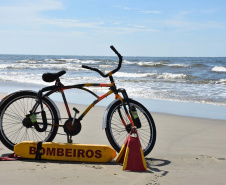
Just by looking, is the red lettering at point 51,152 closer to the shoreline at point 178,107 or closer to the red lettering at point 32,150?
the red lettering at point 32,150

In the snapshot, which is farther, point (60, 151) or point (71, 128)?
point (71, 128)

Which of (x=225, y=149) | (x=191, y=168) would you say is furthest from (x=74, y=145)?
(x=225, y=149)

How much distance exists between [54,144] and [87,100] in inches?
226

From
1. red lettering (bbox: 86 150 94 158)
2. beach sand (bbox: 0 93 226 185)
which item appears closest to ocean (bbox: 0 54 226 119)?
beach sand (bbox: 0 93 226 185)

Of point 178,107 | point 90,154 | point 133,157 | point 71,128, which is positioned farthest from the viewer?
point 178,107

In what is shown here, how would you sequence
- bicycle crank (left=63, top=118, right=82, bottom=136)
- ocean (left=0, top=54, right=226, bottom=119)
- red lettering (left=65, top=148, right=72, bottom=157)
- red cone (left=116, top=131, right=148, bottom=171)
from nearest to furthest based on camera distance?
1. red cone (left=116, top=131, right=148, bottom=171)
2. red lettering (left=65, top=148, right=72, bottom=157)
3. bicycle crank (left=63, top=118, right=82, bottom=136)
4. ocean (left=0, top=54, right=226, bottom=119)

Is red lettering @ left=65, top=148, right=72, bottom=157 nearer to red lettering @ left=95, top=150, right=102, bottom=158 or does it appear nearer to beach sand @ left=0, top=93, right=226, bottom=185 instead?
beach sand @ left=0, top=93, right=226, bottom=185

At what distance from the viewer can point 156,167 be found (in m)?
4.00

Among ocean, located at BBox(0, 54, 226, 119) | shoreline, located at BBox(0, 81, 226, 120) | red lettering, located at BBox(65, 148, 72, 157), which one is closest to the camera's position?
red lettering, located at BBox(65, 148, 72, 157)

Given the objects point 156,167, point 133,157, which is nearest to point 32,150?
point 133,157

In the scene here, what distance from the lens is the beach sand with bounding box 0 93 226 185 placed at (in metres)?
3.39

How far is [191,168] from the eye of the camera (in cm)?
400

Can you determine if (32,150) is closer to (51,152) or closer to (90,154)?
(51,152)

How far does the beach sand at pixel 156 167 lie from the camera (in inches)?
133
